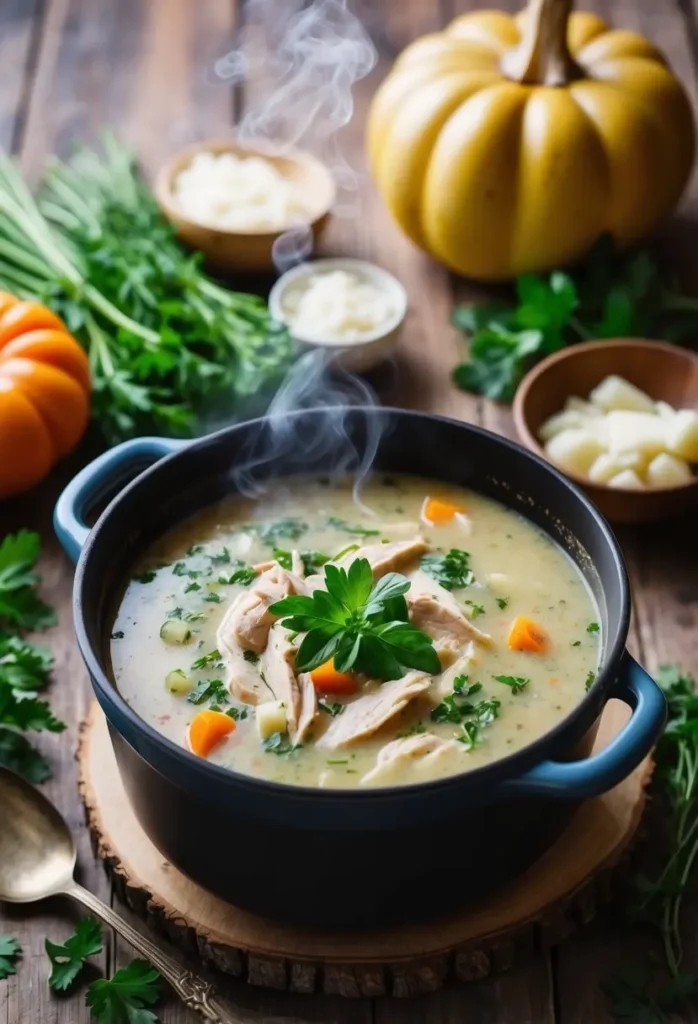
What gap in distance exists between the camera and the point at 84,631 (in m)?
2.09

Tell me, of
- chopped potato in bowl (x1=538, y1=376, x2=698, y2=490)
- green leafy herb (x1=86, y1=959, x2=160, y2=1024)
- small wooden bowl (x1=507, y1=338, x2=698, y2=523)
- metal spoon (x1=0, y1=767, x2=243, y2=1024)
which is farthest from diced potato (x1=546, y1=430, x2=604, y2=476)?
green leafy herb (x1=86, y1=959, x2=160, y2=1024)

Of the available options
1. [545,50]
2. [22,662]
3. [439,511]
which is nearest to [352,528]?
[439,511]

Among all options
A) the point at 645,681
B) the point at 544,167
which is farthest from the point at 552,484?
the point at 544,167

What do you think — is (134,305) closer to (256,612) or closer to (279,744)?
(256,612)

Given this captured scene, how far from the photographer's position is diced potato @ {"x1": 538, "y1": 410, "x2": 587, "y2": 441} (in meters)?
3.28

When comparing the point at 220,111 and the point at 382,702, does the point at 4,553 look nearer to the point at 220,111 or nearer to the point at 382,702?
the point at 382,702

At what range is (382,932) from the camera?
2.18m

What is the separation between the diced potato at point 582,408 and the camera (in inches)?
131

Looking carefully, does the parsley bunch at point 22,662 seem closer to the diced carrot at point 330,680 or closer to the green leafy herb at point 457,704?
the diced carrot at point 330,680

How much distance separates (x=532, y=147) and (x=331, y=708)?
78.0 inches

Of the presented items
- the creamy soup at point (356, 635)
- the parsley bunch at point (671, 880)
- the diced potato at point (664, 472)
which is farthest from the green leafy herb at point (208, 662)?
the diced potato at point (664, 472)

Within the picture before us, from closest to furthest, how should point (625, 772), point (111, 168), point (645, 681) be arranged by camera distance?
point (625, 772) → point (645, 681) → point (111, 168)

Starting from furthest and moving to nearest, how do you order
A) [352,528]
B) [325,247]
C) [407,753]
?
[325,247] < [352,528] < [407,753]

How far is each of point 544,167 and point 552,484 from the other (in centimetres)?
142
